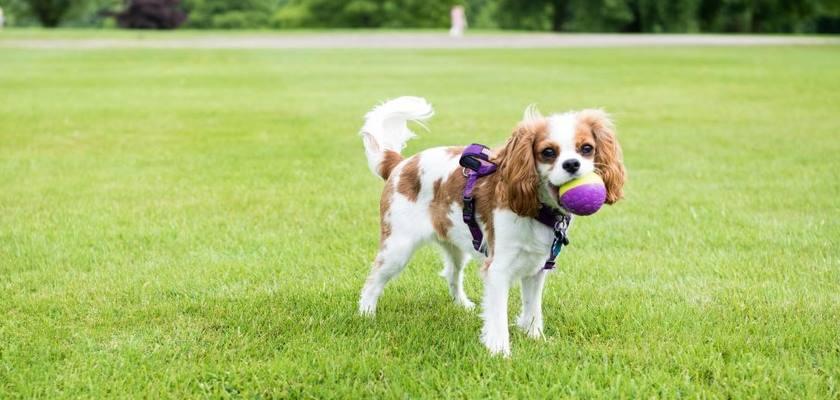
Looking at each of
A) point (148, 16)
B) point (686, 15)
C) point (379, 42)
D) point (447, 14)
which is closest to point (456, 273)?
point (379, 42)

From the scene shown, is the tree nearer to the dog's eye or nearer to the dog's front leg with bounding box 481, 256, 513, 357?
the dog's front leg with bounding box 481, 256, 513, 357

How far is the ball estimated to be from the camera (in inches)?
158

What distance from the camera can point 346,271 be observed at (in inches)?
241

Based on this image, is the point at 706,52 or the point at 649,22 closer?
the point at 706,52

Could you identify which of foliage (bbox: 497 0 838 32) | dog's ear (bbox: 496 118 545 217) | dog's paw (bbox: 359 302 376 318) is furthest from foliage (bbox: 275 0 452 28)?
dog's ear (bbox: 496 118 545 217)

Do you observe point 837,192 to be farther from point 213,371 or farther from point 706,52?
point 706,52

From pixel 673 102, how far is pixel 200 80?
40.4ft

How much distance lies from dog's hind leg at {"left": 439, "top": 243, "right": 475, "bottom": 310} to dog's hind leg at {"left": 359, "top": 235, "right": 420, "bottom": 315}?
0.47 m

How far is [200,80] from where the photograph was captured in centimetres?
2262

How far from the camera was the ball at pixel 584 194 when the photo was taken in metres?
4.01

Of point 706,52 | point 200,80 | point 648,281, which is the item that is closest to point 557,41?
point 706,52

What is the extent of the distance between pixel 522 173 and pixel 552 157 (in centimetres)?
17

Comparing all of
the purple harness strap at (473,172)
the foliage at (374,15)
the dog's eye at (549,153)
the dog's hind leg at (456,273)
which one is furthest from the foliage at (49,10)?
the dog's eye at (549,153)

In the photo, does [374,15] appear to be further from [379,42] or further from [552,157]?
[552,157]
